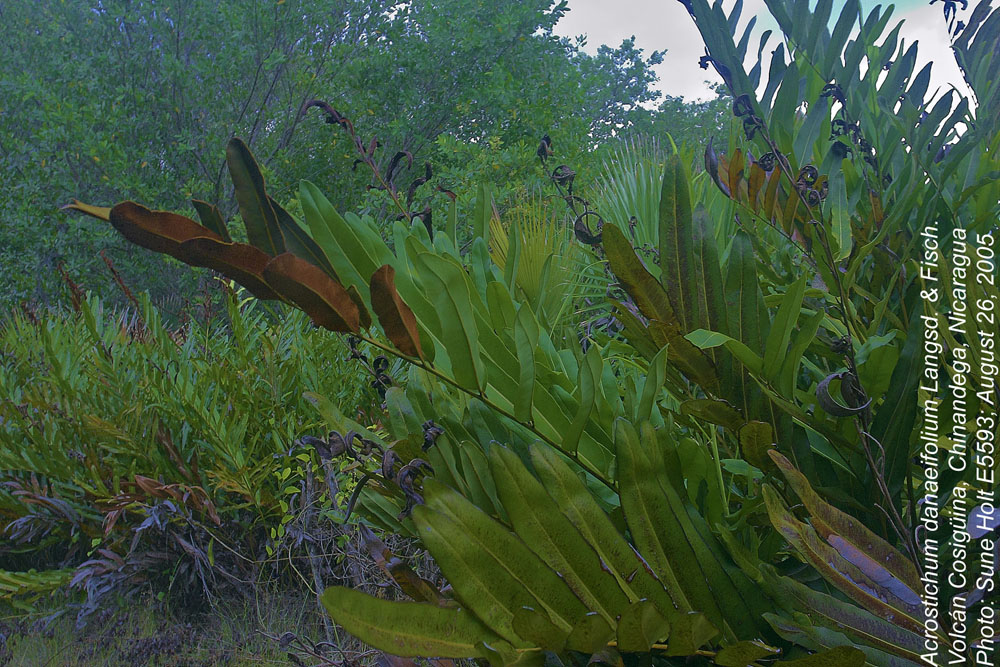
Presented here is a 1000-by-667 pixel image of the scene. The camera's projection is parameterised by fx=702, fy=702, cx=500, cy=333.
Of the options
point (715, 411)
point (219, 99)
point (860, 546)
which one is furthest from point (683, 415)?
point (219, 99)

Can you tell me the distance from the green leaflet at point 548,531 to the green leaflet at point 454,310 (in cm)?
8

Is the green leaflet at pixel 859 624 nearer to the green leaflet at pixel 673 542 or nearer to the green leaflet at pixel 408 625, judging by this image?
the green leaflet at pixel 673 542

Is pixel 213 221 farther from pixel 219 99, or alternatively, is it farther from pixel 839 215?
pixel 219 99

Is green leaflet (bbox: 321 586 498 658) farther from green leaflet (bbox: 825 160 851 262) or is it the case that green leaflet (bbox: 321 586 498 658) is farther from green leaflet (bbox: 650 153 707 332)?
green leaflet (bbox: 825 160 851 262)

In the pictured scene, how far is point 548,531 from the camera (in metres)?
0.63

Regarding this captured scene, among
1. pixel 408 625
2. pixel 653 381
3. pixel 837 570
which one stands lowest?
pixel 408 625

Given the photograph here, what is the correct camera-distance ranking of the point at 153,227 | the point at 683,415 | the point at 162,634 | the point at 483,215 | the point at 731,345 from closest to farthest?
the point at 153,227 < the point at 731,345 < the point at 683,415 < the point at 483,215 < the point at 162,634

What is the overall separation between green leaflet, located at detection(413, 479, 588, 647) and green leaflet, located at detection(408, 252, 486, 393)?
0.11 m

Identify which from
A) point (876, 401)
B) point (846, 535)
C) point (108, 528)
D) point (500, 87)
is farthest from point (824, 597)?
point (500, 87)

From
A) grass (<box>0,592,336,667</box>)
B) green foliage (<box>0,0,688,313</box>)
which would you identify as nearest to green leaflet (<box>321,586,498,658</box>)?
grass (<box>0,592,336,667</box>)

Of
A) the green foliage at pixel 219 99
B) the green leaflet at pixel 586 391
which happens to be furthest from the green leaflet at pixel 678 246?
the green foliage at pixel 219 99

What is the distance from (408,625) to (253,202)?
1.23 ft

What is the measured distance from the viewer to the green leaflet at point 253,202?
22.8 inches

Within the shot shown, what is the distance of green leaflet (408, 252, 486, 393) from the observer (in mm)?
620
